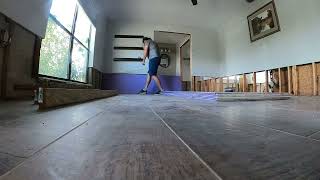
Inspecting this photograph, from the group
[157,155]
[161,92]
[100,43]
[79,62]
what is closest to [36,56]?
[79,62]

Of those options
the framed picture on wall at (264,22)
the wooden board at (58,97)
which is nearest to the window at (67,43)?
the wooden board at (58,97)

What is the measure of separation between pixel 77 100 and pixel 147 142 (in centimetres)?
182

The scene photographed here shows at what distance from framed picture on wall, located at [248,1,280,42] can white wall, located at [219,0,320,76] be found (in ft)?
0.33

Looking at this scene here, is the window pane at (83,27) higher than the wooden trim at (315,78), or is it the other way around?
the window pane at (83,27)

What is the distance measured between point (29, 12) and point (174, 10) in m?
4.65

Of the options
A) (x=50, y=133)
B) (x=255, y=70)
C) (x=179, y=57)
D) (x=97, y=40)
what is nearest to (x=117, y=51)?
(x=97, y=40)

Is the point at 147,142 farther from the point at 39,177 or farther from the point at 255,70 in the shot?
the point at 255,70

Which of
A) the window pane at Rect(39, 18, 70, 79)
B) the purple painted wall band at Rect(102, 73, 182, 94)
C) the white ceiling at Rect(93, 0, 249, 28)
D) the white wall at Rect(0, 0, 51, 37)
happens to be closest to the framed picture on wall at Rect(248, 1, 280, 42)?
the white ceiling at Rect(93, 0, 249, 28)

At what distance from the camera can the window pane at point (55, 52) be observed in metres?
3.34

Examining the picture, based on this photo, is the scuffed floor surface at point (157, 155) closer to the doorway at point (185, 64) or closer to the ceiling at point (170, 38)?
the doorway at point (185, 64)

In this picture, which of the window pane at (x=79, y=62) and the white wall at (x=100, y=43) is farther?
the white wall at (x=100, y=43)

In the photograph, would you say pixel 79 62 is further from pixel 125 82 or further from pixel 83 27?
pixel 125 82

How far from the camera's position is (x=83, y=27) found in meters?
5.74

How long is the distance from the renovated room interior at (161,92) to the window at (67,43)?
0.03 m
